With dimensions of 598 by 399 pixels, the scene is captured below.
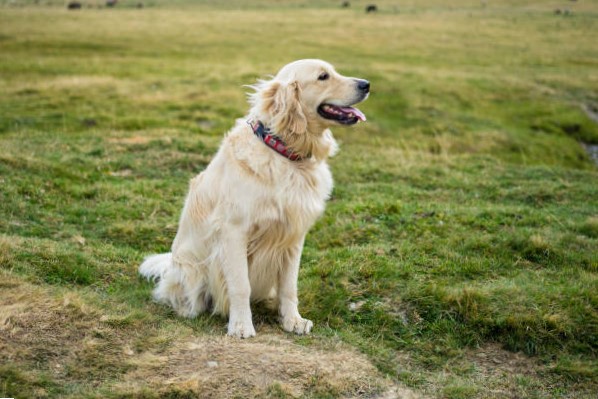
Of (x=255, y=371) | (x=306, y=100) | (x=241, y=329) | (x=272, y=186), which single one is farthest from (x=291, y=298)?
(x=306, y=100)

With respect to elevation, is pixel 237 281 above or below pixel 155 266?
above

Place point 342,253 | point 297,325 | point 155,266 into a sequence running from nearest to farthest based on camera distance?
point 297,325
point 155,266
point 342,253

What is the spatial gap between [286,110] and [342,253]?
3071 millimetres

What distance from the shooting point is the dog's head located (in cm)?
646

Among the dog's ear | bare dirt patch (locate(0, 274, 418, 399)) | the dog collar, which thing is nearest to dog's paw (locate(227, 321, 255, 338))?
bare dirt patch (locate(0, 274, 418, 399))

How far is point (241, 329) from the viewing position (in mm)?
6547

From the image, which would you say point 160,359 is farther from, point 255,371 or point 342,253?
point 342,253

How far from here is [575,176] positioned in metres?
14.5

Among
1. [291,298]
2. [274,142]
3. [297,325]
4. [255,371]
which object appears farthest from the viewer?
[291,298]

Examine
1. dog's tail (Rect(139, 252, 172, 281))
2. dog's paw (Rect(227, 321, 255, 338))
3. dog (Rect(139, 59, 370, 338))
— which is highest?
dog (Rect(139, 59, 370, 338))

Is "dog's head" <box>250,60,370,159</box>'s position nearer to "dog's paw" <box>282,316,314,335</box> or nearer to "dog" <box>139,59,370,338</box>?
"dog" <box>139,59,370,338</box>

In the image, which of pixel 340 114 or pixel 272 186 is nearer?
pixel 272 186

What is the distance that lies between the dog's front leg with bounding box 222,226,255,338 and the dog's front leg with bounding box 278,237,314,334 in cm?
49

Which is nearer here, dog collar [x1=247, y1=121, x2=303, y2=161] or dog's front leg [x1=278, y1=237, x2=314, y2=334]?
dog collar [x1=247, y1=121, x2=303, y2=161]
